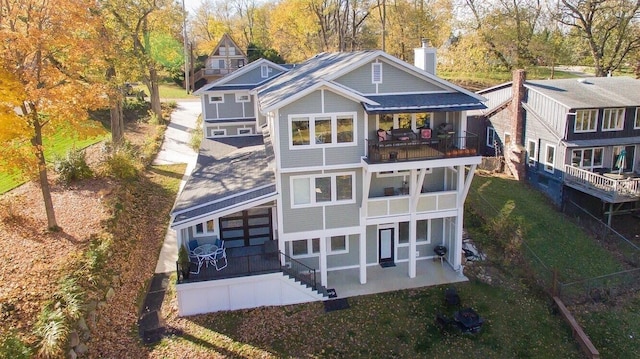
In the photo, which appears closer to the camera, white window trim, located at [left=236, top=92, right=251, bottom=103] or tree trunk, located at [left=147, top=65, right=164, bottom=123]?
white window trim, located at [left=236, top=92, right=251, bottom=103]

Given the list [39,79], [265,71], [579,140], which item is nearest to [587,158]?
[579,140]

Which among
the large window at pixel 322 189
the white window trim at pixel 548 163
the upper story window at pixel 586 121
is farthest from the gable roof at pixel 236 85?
the upper story window at pixel 586 121

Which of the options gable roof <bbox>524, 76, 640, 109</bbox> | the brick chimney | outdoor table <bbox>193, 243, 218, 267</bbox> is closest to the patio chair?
outdoor table <bbox>193, 243, 218, 267</bbox>

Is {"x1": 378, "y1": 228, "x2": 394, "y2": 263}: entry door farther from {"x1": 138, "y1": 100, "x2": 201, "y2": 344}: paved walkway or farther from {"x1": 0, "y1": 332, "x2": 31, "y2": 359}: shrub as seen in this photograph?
{"x1": 0, "y1": 332, "x2": 31, "y2": 359}: shrub

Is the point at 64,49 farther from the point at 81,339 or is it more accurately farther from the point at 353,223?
the point at 353,223

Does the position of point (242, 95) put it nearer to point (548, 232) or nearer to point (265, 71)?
point (265, 71)

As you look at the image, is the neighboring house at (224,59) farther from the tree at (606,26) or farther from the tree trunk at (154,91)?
the tree at (606,26)
